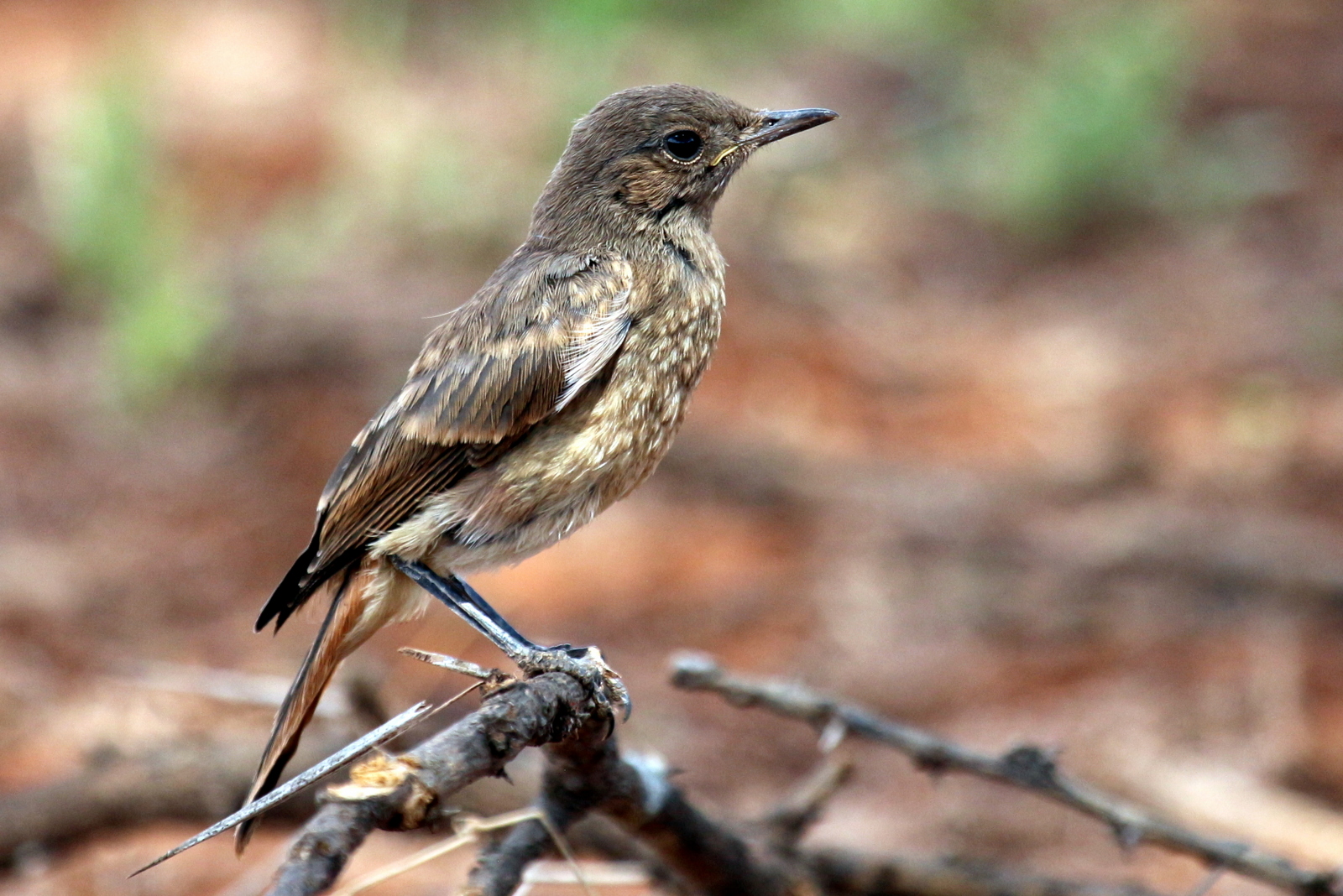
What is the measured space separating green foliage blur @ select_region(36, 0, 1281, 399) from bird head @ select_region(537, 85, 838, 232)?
3.71 metres

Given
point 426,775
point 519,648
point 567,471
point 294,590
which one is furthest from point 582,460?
point 426,775

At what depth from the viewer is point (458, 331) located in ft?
12.5

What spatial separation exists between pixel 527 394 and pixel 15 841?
180cm

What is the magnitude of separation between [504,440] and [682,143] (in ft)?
3.51

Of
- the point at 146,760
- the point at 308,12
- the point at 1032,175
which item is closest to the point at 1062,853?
the point at 146,760

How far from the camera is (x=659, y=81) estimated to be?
30.9ft

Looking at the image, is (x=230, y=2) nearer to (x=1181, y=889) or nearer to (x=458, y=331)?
(x=458, y=331)

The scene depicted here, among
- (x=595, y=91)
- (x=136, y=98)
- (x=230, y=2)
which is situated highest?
(x=230, y=2)

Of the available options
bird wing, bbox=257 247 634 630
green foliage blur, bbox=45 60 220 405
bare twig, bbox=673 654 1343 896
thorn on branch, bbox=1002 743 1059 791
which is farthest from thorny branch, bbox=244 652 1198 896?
green foliage blur, bbox=45 60 220 405

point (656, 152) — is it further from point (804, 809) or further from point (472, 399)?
point (804, 809)

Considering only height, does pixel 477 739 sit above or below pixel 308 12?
below

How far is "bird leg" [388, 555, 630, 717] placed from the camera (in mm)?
2945

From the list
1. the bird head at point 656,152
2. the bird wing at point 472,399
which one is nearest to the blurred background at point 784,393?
the bird wing at point 472,399

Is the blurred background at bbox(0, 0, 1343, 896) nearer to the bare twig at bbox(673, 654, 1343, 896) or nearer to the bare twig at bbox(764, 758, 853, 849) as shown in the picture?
the bare twig at bbox(764, 758, 853, 849)
